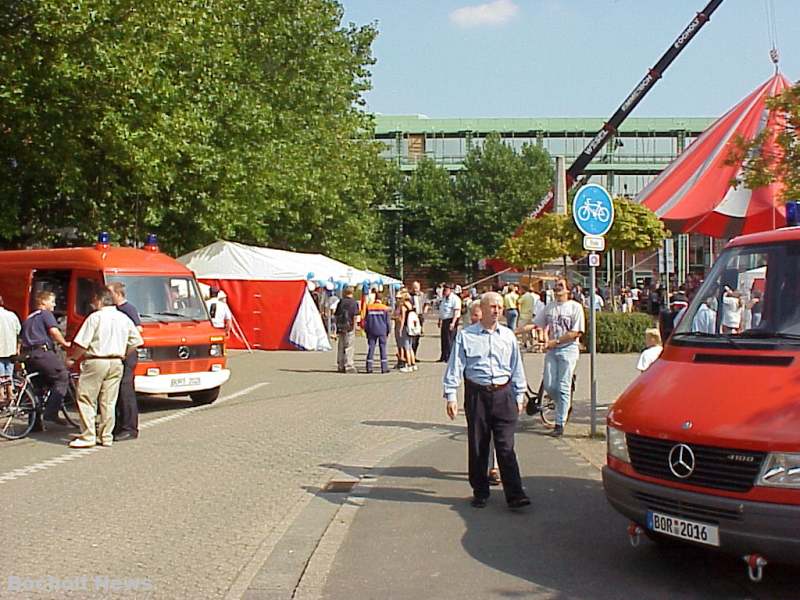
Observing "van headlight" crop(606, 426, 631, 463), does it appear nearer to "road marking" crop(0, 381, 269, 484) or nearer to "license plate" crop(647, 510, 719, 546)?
"license plate" crop(647, 510, 719, 546)

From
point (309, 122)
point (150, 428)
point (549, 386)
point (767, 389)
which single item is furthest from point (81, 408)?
point (309, 122)

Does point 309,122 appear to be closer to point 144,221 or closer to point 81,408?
point 144,221

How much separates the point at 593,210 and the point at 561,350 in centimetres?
168

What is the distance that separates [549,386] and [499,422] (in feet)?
13.4

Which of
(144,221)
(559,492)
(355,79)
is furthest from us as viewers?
(355,79)

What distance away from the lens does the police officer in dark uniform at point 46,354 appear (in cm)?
1243

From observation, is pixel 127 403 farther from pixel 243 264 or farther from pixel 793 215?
pixel 243 264

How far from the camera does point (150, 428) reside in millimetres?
13266

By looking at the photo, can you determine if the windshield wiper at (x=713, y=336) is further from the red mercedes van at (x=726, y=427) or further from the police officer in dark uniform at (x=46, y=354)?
the police officer in dark uniform at (x=46, y=354)

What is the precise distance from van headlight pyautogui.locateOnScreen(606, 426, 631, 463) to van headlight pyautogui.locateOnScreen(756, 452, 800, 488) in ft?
3.20

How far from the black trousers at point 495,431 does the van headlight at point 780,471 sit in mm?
2796

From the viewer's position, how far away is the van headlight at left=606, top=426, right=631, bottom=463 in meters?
6.28

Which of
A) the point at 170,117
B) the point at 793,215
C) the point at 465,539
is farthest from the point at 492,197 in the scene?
the point at 465,539

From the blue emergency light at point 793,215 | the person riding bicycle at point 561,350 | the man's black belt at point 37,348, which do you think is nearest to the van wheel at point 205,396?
the man's black belt at point 37,348
